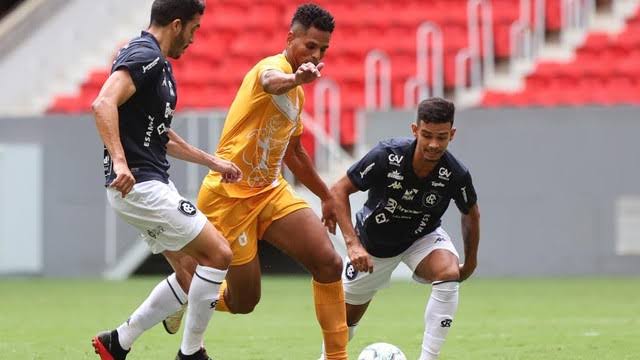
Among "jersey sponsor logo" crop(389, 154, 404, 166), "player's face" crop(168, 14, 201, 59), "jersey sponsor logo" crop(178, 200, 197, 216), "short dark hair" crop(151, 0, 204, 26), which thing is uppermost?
"short dark hair" crop(151, 0, 204, 26)

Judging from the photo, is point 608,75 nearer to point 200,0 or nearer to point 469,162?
point 469,162

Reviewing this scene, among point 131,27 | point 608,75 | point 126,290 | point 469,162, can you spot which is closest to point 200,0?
point 126,290

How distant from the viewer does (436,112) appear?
7809 millimetres

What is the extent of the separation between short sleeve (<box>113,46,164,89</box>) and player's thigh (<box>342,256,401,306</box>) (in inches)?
73.4

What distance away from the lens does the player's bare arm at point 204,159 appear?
780cm

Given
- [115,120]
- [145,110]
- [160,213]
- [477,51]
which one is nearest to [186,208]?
[160,213]

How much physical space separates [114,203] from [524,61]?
13.2 metres

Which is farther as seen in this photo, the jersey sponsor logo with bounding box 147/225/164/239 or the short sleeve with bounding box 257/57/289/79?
the short sleeve with bounding box 257/57/289/79

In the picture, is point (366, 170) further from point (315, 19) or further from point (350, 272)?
point (315, 19)

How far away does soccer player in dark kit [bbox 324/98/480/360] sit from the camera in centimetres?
790

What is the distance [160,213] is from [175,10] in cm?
103

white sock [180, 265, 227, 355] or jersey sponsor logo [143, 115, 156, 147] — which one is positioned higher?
jersey sponsor logo [143, 115, 156, 147]

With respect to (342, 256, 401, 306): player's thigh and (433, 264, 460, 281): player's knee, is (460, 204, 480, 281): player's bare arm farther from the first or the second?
(342, 256, 401, 306): player's thigh

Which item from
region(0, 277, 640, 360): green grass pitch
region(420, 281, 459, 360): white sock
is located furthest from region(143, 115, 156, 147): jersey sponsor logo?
region(0, 277, 640, 360): green grass pitch
